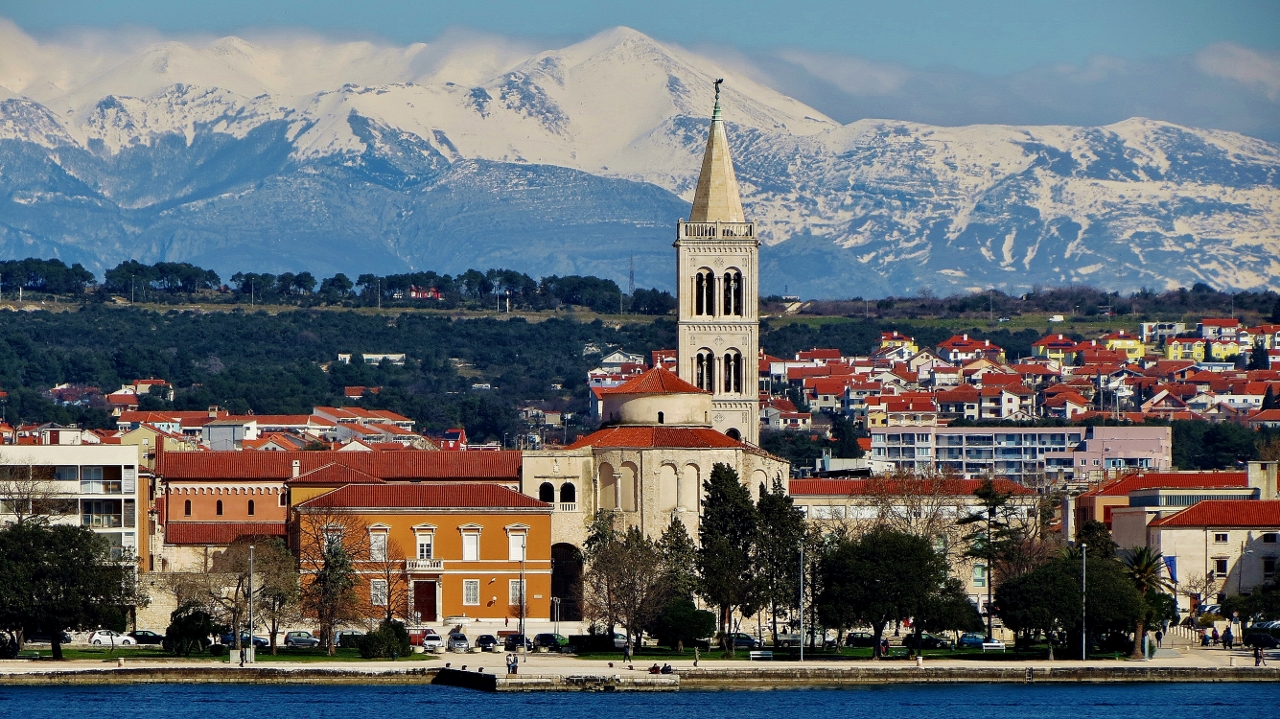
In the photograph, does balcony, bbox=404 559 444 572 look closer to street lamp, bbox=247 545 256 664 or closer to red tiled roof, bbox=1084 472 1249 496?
street lamp, bbox=247 545 256 664

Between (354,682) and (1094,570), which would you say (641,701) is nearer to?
(354,682)

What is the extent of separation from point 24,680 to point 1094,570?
3055 cm

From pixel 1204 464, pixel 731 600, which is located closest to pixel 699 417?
pixel 731 600

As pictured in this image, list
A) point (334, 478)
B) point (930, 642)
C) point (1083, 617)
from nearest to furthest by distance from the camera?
point (1083, 617), point (930, 642), point (334, 478)

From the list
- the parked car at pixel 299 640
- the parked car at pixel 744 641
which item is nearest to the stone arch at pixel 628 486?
the parked car at pixel 744 641

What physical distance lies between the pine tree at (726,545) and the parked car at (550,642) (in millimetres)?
4726

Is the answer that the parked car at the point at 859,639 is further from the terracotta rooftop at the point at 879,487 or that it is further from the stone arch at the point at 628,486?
the terracotta rooftop at the point at 879,487

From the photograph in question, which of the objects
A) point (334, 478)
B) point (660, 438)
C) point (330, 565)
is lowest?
point (330, 565)

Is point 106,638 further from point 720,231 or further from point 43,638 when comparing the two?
point 720,231

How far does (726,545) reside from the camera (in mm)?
83562

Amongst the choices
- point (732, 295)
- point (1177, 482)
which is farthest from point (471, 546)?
point (1177, 482)

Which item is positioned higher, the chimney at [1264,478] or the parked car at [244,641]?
the chimney at [1264,478]

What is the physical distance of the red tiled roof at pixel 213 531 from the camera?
93.8 m

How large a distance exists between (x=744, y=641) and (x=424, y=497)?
1285 cm
